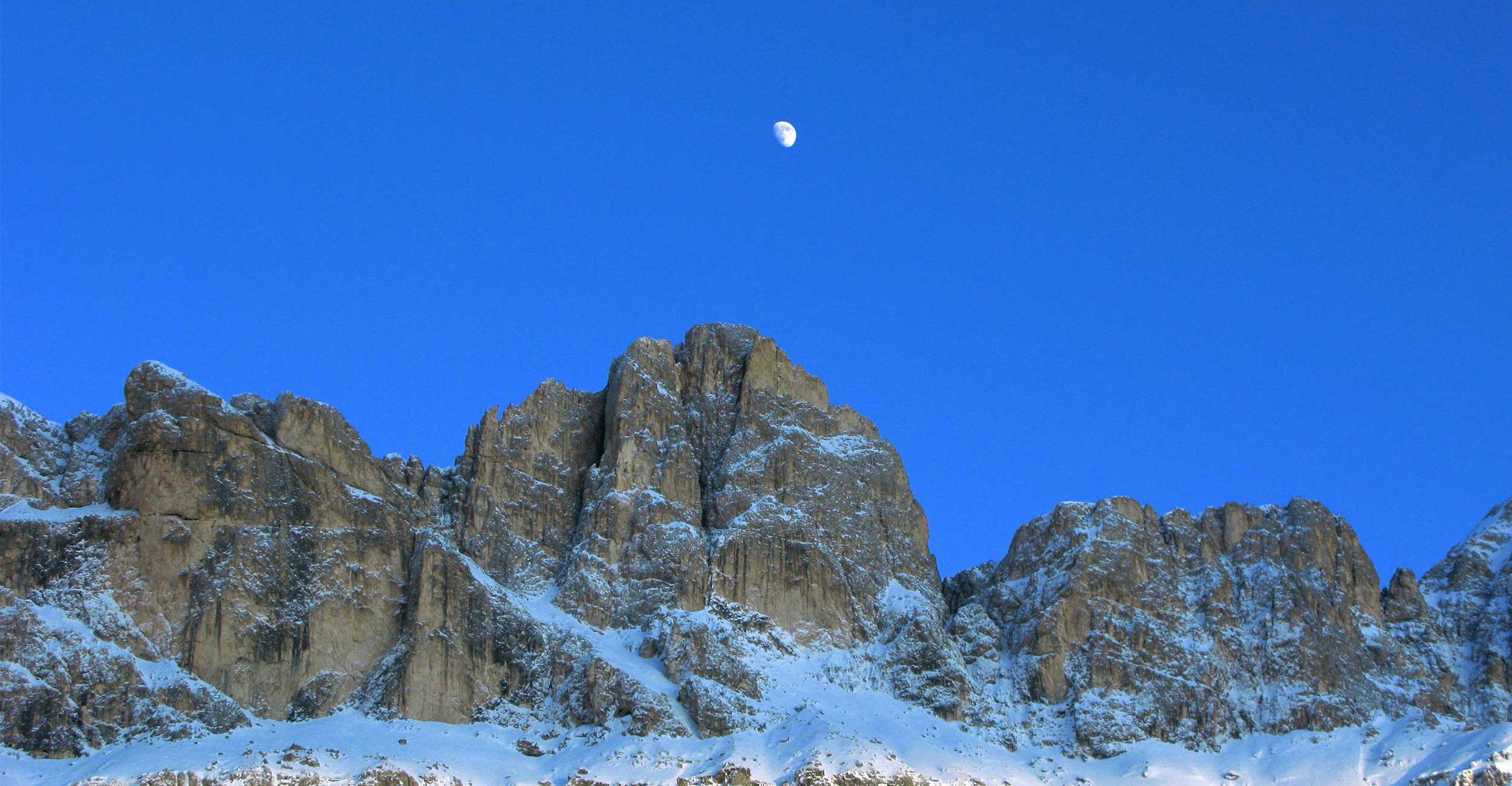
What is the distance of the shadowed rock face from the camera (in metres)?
146

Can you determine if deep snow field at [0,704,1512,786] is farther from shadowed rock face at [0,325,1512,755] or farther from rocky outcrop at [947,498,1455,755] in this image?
rocky outcrop at [947,498,1455,755]

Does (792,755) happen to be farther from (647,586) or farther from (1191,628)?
(1191,628)

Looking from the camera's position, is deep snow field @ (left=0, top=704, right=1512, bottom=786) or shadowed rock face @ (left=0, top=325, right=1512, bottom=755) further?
shadowed rock face @ (left=0, top=325, right=1512, bottom=755)

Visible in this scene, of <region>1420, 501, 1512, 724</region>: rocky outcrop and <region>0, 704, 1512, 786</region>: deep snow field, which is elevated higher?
<region>1420, 501, 1512, 724</region>: rocky outcrop

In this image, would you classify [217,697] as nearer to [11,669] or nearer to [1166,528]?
[11,669]

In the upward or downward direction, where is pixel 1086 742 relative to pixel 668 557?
downward

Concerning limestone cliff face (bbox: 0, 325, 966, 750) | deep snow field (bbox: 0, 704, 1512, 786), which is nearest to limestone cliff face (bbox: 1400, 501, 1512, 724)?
deep snow field (bbox: 0, 704, 1512, 786)

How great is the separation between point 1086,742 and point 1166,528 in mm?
30081

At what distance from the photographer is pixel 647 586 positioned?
16362 centimetres

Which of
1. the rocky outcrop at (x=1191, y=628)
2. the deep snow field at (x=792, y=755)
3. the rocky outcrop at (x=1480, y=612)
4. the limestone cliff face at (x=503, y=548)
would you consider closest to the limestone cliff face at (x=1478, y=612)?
the rocky outcrop at (x=1480, y=612)

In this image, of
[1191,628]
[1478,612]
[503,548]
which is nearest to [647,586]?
[503,548]

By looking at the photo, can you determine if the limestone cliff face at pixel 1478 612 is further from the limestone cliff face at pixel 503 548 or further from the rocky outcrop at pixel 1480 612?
the limestone cliff face at pixel 503 548

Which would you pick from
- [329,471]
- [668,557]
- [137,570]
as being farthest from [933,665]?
[137,570]

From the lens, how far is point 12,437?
152750mm
